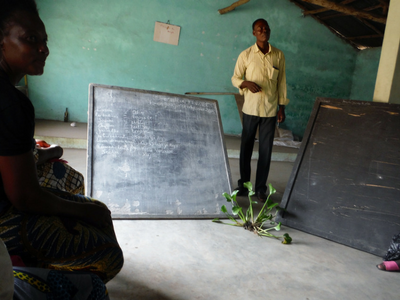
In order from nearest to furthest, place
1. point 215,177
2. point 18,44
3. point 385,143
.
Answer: point 18,44 < point 385,143 < point 215,177

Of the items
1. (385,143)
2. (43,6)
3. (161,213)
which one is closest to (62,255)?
(161,213)

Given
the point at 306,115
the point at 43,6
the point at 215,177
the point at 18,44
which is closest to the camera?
the point at 18,44

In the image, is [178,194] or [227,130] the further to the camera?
[227,130]

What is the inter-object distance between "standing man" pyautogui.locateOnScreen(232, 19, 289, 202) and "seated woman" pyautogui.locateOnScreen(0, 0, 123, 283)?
235 cm

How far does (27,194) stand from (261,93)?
2.62m

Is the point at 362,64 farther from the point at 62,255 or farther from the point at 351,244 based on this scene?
the point at 62,255

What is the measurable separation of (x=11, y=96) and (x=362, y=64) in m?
8.36

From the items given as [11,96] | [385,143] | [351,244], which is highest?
[11,96]

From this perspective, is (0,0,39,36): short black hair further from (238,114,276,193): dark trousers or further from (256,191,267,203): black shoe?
(256,191,267,203): black shoe

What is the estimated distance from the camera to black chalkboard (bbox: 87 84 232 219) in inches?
101

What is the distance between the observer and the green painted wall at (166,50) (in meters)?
6.08

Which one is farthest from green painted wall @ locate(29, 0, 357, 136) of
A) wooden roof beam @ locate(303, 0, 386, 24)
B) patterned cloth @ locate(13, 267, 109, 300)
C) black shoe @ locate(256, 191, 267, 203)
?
patterned cloth @ locate(13, 267, 109, 300)

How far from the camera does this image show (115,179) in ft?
8.45

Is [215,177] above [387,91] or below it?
below
